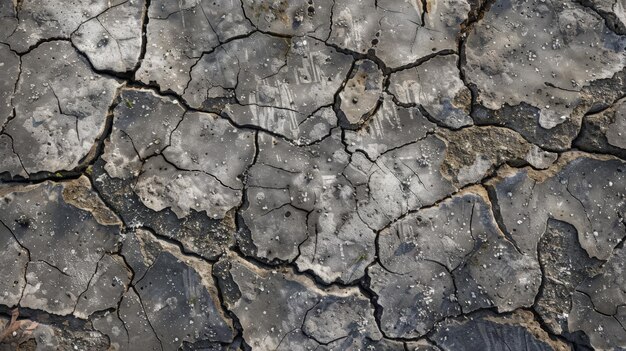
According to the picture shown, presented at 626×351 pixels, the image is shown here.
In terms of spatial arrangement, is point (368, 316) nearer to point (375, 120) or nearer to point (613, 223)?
point (375, 120)

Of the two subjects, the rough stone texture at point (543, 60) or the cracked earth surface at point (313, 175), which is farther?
the rough stone texture at point (543, 60)

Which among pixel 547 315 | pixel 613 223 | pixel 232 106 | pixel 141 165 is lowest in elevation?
pixel 547 315

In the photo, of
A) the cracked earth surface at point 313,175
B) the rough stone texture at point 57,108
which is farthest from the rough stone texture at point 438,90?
the rough stone texture at point 57,108

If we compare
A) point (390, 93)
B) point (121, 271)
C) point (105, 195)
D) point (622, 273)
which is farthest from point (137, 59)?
point (622, 273)

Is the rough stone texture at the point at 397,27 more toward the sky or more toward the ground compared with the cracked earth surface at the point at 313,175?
more toward the sky

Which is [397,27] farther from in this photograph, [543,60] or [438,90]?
[543,60]

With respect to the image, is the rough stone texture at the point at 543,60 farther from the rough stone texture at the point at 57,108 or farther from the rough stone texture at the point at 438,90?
the rough stone texture at the point at 57,108

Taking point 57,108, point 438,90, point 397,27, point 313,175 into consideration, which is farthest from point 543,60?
point 57,108

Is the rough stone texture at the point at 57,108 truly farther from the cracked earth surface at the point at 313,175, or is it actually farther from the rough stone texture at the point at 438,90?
the rough stone texture at the point at 438,90

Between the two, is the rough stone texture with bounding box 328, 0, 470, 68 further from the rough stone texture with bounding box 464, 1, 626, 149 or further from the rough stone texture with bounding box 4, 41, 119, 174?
the rough stone texture with bounding box 4, 41, 119, 174
